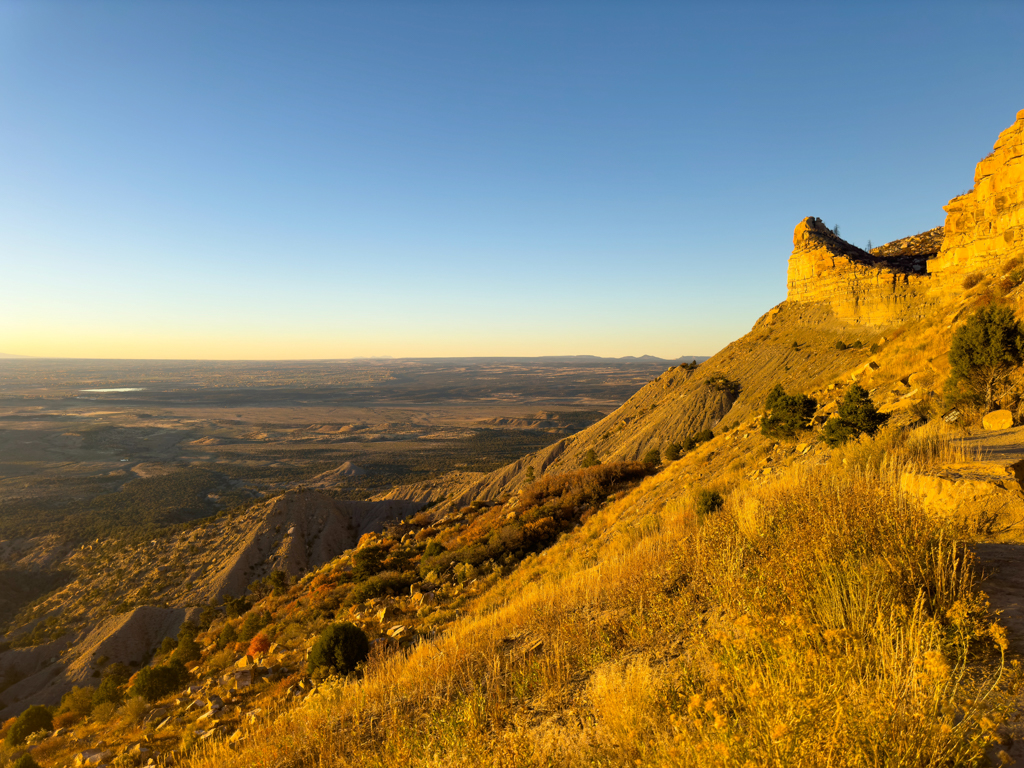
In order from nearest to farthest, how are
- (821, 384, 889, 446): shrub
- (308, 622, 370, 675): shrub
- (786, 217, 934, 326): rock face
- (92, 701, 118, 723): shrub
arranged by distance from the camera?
(308, 622, 370, 675): shrub → (92, 701, 118, 723): shrub → (821, 384, 889, 446): shrub → (786, 217, 934, 326): rock face

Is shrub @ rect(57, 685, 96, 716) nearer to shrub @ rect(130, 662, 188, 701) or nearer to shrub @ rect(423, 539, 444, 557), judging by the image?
shrub @ rect(130, 662, 188, 701)

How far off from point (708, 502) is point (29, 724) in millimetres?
20020

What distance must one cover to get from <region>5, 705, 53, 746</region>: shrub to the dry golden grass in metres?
12.8

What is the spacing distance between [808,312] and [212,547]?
51.7m

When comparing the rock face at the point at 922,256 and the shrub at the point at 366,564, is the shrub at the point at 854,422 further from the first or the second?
the rock face at the point at 922,256

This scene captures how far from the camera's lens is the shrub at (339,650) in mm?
8617

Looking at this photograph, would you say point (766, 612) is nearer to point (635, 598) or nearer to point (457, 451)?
point (635, 598)

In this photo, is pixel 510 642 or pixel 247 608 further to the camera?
pixel 247 608

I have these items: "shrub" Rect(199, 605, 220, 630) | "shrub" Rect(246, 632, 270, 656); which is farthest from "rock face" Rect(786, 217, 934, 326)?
"shrub" Rect(199, 605, 220, 630)

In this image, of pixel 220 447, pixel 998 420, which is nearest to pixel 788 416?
pixel 998 420

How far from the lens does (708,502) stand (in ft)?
34.1

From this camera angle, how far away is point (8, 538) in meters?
42.8

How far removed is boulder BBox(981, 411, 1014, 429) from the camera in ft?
30.1

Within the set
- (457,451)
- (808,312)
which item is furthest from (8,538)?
(808,312)
